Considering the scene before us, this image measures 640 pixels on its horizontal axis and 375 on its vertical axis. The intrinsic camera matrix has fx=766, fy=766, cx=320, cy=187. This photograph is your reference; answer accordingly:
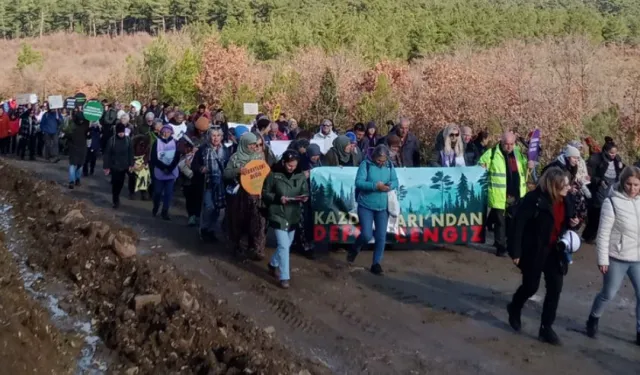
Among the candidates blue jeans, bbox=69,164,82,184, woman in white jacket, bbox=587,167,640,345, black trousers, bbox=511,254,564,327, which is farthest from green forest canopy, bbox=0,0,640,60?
black trousers, bbox=511,254,564,327

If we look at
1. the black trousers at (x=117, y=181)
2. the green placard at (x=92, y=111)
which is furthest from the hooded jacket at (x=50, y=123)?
the black trousers at (x=117, y=181)

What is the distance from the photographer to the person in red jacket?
25.2 m

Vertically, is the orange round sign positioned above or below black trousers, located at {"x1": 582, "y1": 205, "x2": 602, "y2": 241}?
above

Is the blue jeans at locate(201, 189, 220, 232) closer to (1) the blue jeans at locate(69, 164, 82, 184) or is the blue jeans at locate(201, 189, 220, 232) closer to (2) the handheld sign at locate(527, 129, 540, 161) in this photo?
(2) the handheld sign at locate(527, 129, 540, 161)

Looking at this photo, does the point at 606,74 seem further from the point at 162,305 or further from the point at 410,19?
the point at 410,19

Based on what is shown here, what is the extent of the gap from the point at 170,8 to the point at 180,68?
65398 mm

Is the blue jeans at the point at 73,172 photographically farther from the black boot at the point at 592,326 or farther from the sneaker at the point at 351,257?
the black boot at the point at 592,326

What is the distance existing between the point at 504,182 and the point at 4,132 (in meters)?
19.6

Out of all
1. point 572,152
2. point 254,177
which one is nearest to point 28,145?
point 254,177

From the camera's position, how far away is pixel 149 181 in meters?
15.3

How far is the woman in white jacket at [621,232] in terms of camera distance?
7.16m

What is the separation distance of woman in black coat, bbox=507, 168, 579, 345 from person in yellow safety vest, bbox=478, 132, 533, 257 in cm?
341

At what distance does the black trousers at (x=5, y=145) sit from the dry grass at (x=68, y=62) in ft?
79.8

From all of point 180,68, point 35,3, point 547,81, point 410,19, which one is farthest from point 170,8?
point 547,81
